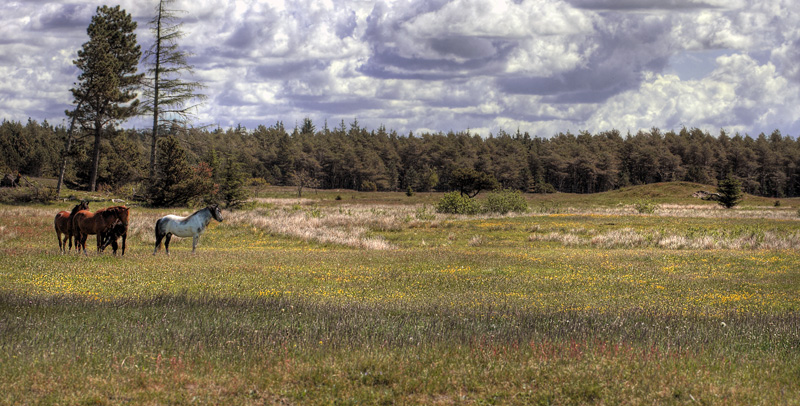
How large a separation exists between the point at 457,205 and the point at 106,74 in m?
37.2

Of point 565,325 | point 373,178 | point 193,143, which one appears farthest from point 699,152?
point 565,325

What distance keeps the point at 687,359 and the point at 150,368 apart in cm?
744

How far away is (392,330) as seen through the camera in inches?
365

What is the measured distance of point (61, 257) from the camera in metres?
18.6

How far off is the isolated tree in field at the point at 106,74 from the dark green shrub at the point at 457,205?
3430 centimetres

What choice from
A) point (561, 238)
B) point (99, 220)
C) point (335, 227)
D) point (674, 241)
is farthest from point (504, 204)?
point (99, 220)

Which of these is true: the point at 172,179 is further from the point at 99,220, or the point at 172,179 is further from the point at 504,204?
the point at 99,220

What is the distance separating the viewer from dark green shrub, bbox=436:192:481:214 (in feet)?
171

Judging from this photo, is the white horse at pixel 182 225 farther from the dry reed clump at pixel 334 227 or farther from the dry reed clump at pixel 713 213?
the dry reed clump at pixel 713 213

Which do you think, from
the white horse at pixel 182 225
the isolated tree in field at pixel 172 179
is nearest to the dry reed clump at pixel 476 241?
the white horse at pixel 182 225

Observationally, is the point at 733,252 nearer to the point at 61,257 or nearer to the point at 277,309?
the point at 277,309

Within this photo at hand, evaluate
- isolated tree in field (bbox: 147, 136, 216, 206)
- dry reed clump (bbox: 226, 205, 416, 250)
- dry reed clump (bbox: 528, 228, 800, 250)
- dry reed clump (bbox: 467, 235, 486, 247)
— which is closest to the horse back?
dry reed clump (bbox: 226, 205, 416, 250)

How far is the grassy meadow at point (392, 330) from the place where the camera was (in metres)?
6.90

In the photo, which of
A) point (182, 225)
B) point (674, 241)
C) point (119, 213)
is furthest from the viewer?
point (674, 241)
